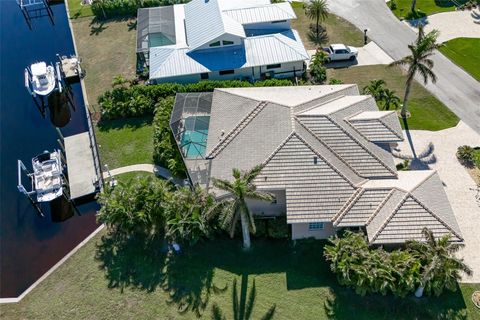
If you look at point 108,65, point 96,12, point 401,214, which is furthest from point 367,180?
point 96,12

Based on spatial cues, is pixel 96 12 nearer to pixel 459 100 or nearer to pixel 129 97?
pixel 129 97

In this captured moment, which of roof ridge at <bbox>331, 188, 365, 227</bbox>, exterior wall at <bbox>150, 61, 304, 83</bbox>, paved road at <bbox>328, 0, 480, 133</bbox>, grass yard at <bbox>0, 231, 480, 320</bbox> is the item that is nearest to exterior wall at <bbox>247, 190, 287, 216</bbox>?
grass yard at <bbox>0, 231, 480, 320</bbox>

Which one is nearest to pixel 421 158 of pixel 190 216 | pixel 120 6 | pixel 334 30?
pixel 190 216

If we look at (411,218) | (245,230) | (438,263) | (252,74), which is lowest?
(245,230)

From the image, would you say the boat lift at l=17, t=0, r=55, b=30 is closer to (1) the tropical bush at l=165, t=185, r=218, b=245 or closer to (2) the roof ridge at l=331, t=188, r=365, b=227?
(1) the tropical bush at l=165, t=185, r=218, b=245

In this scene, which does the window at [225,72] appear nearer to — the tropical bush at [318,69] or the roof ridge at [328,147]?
the tropical bush at [318,69]

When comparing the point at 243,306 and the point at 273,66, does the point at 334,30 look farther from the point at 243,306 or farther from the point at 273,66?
the point at 243,306
